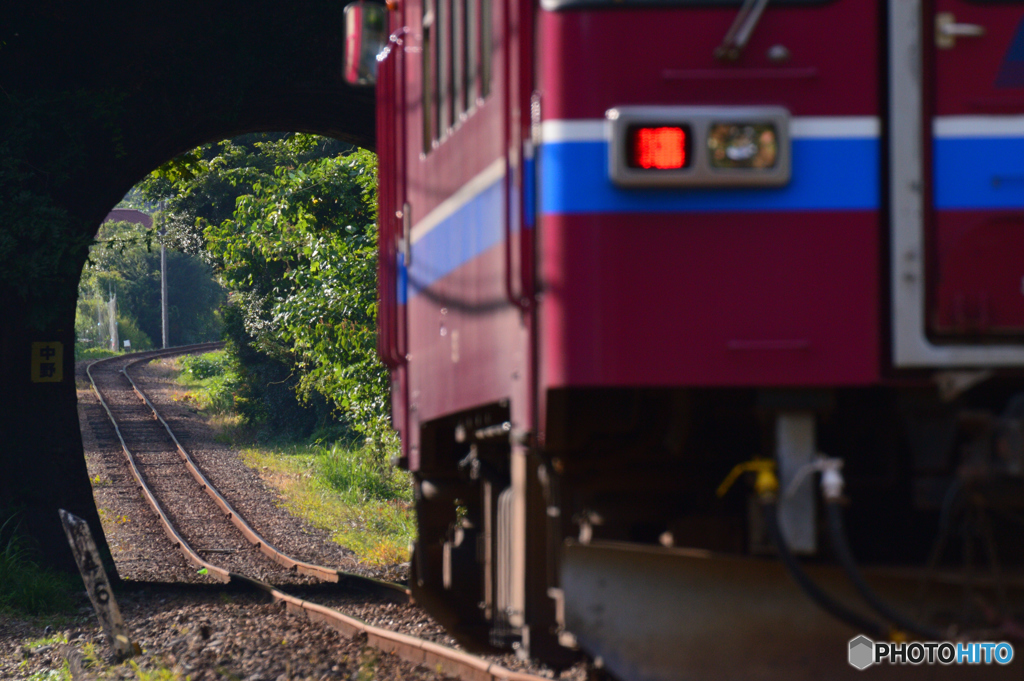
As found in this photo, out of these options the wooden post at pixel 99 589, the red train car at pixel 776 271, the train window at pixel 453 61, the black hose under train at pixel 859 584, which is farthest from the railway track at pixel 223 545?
the black hose under train at pixel 859 584

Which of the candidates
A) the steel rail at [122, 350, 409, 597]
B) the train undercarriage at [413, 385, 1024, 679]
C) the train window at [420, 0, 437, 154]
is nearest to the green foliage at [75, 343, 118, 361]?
the steel rail at [122, 350, 409, 597]

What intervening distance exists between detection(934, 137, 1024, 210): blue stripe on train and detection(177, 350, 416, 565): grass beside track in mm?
11116

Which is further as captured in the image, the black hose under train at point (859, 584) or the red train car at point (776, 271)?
the red train car at point (776, 271)

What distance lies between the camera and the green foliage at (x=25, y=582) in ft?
37.3

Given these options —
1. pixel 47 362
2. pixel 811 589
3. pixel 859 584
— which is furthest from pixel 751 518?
pixel 47 362

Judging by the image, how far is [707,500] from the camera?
4.27m

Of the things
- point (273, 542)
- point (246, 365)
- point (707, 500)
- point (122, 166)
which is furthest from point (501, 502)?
point (246, 365)

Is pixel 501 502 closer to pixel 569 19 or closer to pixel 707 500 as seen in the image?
pixel 707 500

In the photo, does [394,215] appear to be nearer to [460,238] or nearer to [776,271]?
[460,238]

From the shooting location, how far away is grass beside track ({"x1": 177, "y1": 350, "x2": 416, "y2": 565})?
55.4ft

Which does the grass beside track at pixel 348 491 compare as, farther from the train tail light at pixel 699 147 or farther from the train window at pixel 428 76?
the train tail light at pixel 699 147

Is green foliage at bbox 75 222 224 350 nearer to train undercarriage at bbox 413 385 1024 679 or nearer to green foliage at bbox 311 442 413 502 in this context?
green foliage at bbox 311 442 413 502

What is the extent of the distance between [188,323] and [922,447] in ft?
249
